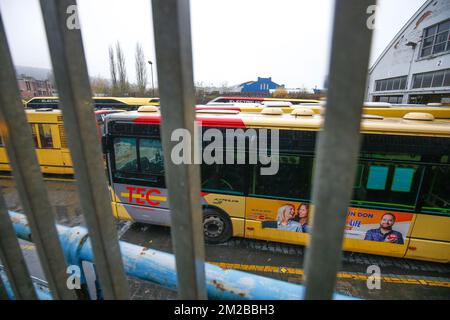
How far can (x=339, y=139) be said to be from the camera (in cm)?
47

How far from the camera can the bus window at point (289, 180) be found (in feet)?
14.1

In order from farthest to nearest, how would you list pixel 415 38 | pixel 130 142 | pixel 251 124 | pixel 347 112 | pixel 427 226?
pixel 415 38, pixel 130 142, pixel 251 124, pixel 427 226, pixel 347 112

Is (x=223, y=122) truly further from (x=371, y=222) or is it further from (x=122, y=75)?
(x=122, y=75)

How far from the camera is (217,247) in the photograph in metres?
4.99

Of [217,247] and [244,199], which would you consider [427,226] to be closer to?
[244,199]

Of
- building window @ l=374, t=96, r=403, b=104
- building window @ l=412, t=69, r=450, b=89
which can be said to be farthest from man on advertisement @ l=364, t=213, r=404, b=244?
building window @ l=374, t=96, r=403, b=104

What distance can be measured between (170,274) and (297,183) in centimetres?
358

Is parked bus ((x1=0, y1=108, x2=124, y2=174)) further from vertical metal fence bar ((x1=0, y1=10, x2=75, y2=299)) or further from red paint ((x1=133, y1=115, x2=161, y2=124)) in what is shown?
vertical metal fence bar ((x1=0, y1=10, x2=75, y2=299))

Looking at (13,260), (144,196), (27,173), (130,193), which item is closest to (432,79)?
(144,196)

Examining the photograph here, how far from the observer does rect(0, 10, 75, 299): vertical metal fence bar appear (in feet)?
2.64

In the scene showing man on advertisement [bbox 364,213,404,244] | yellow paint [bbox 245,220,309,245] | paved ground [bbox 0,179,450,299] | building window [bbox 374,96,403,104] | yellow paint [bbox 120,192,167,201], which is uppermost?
building window [bbox 374,96,403,104]

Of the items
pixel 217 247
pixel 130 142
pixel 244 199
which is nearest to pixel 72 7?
Result: pixel 244 199

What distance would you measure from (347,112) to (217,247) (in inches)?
195

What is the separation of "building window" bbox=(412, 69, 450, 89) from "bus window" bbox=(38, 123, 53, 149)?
2512 centimetres
